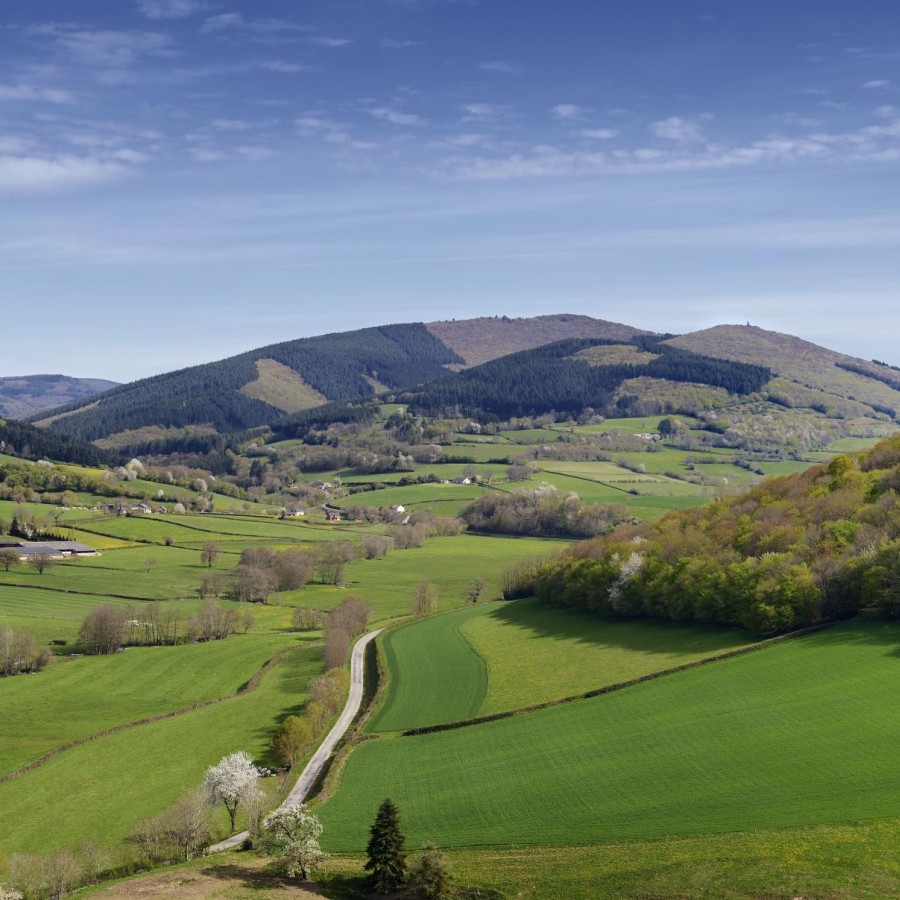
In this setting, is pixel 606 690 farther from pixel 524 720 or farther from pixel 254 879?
pixel 254 879

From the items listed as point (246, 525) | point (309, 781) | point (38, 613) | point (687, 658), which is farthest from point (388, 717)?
point (246, 525)

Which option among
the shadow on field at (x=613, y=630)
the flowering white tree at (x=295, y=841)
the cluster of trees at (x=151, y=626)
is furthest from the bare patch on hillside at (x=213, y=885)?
the cluster of trees at (x=151, y=626)

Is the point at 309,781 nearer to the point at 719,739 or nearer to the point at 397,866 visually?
the point at 397,866

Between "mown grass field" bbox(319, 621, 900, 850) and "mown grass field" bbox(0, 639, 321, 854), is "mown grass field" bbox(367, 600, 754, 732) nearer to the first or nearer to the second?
"mown grass field" bbox(319, 621, 900, 850)

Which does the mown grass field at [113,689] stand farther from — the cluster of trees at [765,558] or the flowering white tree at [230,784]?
the cluster of trees at [765,558]

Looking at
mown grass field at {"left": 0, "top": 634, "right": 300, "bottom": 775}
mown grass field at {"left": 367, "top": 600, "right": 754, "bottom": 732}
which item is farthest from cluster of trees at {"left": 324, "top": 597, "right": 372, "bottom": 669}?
mown grass field at {"left": 0, "top": 634, "right": 300, "bottom": 775}

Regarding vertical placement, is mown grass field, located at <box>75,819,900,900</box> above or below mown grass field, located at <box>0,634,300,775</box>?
above
